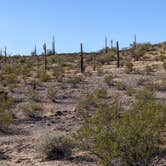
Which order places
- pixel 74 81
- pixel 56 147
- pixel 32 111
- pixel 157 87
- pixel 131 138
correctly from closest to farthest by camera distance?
pixel 131 138 < pixel 56 147 < pixel 32 111 < pixel 157 87 < pixel 74 81

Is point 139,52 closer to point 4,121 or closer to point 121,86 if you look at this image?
point 121,86

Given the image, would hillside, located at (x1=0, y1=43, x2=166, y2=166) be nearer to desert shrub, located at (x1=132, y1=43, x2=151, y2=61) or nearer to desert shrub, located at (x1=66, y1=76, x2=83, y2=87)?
desert shrub, located at (x1=66, y1=76, x2=83, y2=87)

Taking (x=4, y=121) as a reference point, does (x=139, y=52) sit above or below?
above

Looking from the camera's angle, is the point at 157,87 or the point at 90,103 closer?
the point at 90,103

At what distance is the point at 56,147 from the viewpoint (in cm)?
1598

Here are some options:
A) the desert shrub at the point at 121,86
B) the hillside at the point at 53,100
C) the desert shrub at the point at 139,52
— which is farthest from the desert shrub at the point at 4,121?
the desert shrub at the point at 139,52

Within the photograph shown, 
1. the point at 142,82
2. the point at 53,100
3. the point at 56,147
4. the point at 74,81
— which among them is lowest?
the point at 56,147

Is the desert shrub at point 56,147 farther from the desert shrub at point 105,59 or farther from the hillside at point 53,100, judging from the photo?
the desert shrub at point 105,59

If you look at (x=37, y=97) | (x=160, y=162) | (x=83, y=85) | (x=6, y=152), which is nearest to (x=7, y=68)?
(x=83, y=85)

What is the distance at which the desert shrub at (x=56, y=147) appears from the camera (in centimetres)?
1595

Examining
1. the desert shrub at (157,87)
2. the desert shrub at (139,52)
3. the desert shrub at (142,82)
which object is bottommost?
the desert shrub at (157,87)

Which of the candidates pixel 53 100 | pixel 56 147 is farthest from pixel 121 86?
pixel 56 147

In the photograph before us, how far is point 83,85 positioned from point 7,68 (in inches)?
550

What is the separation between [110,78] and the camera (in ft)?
126
